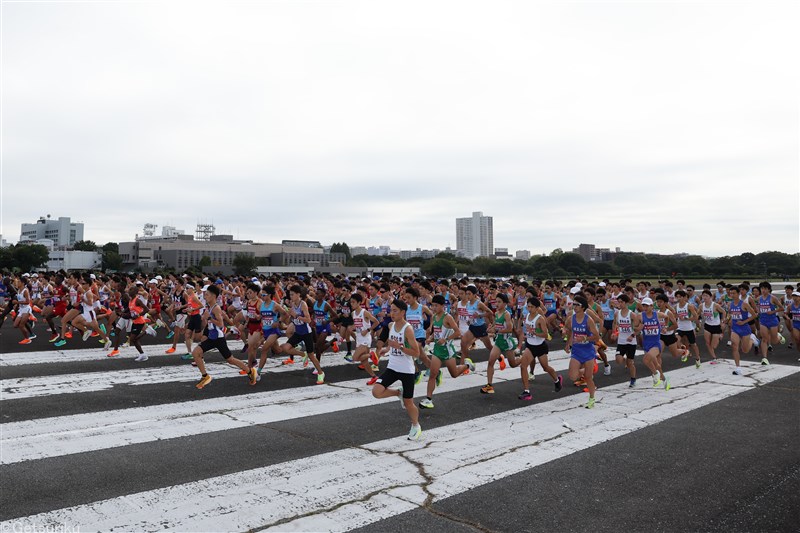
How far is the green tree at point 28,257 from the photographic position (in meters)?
98.1

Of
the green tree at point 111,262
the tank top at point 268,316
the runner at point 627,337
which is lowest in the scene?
the runner at point 627,337

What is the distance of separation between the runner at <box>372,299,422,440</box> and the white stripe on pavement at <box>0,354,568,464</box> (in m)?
1.66

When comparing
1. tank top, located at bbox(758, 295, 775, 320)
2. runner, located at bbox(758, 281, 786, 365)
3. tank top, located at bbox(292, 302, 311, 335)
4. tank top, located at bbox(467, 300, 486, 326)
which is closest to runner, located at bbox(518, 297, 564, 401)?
tank top, located at bbox(467, 300, 486, 326)

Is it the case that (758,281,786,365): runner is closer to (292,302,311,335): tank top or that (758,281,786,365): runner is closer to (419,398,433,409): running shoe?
(419,398,433,409): running shoe

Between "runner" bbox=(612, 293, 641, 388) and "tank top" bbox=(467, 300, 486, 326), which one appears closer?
"runner" bbox=(612, 293, 641, 388)

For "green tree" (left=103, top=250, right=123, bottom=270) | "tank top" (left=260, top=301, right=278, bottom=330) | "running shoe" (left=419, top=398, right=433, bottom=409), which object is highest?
"green tree" (left=103, top=250, right=123, bottom=270)

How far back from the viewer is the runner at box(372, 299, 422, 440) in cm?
704

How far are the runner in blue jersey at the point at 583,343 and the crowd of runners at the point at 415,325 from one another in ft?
0.06

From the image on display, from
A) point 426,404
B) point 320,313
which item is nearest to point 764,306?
point 426,404

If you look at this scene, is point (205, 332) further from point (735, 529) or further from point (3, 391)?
point (735, 529)

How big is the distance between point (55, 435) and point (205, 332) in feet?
12.4

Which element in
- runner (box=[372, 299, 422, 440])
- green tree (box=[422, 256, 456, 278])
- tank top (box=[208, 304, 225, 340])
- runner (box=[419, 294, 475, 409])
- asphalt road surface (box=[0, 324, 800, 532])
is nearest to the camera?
asphalt road surface (box=[0, 324, 800, 532])

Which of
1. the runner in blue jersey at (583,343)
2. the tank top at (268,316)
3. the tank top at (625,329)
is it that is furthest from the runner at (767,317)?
the tank top at (268,316)

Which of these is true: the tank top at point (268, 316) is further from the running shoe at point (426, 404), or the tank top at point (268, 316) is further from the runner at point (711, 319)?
the runner at point (711, 319)
